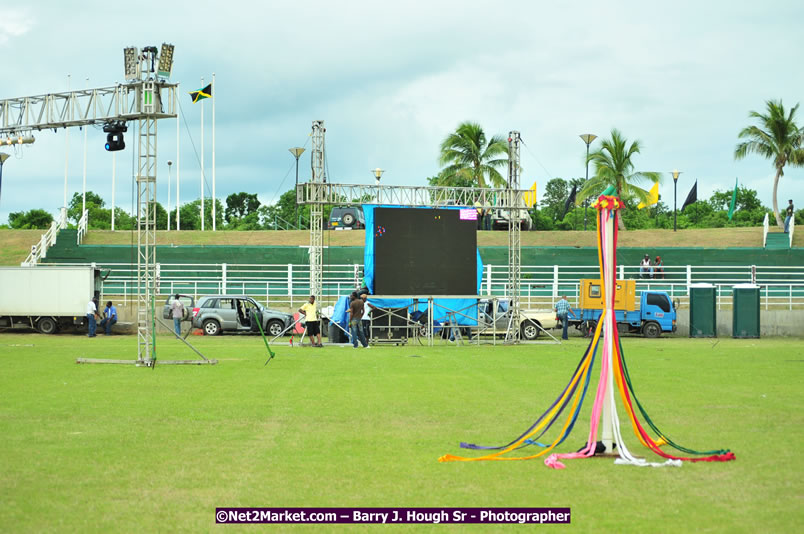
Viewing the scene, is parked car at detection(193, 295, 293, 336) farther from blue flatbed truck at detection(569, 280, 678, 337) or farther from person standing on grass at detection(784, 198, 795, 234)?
person standing on grass at detection(784, 198, 795, 234)

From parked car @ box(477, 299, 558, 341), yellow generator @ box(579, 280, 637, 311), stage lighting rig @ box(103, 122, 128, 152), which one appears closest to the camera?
stage lighting rig @ box(103, 122, 128, 152)

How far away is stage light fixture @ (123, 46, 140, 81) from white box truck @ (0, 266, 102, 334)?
18.0m

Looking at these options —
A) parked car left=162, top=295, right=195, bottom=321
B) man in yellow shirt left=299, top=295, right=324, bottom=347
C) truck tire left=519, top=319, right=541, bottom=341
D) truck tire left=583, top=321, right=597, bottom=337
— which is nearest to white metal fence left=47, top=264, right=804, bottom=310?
parked car left=162, top=295, right=195, bottom=321

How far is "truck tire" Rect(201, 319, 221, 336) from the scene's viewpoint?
35.4 meters

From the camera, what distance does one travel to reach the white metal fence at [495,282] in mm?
39625

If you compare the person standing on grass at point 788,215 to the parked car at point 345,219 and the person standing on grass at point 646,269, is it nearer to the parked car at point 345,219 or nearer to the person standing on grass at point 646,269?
the person standing on grass at point 646,269

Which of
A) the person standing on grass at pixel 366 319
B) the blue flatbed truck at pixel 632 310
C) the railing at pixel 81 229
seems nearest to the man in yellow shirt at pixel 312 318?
the person standing on grass at pixel 366 319

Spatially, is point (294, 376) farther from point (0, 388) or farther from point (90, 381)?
point (0, 388)

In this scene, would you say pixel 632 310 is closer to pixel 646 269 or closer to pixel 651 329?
pixel 651 329

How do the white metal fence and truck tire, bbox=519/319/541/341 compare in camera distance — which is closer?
truck tire, bbox=519/319/541/341

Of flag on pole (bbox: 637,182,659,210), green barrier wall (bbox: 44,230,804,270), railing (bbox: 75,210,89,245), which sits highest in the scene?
flag on pole (bbox: 637,182,659,210)

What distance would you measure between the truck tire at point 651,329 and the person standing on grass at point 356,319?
14.3m

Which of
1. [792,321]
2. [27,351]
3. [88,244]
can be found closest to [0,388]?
[27,351]

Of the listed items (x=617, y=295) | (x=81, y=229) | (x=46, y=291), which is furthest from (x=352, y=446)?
(x=81, y=229)
